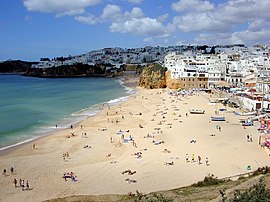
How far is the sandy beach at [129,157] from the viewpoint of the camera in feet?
43.2

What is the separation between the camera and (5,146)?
19.5m

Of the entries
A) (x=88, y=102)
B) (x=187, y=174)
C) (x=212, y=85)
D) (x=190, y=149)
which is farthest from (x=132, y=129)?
(x=212, y=85)

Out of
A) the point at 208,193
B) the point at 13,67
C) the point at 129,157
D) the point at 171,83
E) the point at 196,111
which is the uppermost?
the point at 13,67

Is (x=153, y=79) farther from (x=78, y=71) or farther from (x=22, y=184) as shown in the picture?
(x=78, y=71)

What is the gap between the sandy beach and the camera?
43.2 feet

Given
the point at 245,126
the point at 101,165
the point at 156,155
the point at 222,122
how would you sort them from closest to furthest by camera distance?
1. the point at 101,165
2. the point at 156,155
3. the point at 245,126
4. the point at 222,122

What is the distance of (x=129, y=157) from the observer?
16.6 metres

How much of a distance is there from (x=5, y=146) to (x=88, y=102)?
1968 centimetres

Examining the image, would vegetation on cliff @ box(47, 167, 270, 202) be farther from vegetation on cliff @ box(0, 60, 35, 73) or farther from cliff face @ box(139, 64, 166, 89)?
vegetation on cliff @ box(0, 60, 35, 73)

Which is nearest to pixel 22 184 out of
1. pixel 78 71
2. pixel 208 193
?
pixel 208 193

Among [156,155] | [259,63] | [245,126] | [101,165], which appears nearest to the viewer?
[101,165]

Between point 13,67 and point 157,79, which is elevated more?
point 13,67

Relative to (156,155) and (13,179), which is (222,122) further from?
(13,179)

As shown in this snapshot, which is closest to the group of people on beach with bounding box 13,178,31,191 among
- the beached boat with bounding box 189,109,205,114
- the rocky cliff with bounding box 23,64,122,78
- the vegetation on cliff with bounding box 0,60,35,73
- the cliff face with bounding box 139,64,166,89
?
the beached boat with bounding box 189,109,205,114
